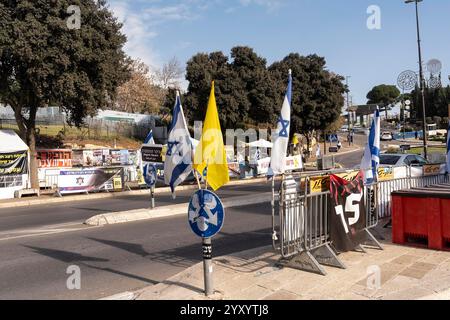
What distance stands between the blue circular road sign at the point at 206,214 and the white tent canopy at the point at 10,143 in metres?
18.2

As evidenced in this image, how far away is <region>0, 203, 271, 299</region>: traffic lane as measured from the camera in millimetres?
6651

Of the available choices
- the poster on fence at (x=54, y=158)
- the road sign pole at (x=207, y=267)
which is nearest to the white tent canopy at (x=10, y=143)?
the poster on fence at (x=54, y=158)

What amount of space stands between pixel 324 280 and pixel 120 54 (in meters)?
20.1

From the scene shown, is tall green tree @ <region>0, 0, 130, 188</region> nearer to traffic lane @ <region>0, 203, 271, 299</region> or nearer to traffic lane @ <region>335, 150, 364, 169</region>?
traffic lane @ <region>0, 203, 271, 299</region>

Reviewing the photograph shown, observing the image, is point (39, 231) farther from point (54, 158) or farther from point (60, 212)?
point (54, 158)

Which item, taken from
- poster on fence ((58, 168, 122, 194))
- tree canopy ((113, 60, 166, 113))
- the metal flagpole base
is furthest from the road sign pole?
tree canopy ((113, 60, 166, 113))

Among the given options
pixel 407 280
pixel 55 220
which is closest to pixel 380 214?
pixel 407 280

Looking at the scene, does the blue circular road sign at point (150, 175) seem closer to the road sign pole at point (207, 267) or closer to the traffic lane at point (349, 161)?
the road sign pole at point (207, 267)

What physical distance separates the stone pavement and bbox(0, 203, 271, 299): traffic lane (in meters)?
0.84

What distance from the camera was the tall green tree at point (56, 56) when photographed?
1936cm

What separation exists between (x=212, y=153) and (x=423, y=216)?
14.5ft

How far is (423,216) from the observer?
7.93 m
